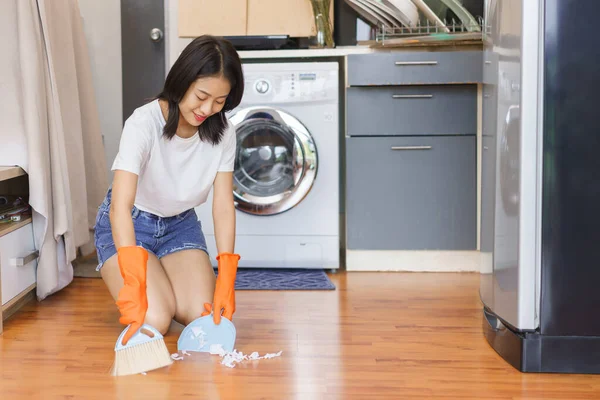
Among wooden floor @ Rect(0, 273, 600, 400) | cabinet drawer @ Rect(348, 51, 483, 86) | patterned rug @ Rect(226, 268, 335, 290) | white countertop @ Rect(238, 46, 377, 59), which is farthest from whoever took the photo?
white countertop @ Rect(238, 46, 377, 59)

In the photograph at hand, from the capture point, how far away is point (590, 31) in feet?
5.84

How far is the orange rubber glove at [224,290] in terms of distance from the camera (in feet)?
6.57

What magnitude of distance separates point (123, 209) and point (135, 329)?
1.01ft

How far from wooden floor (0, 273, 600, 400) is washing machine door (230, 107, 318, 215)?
0.45 metres

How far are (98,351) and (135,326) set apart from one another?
11.5 inches

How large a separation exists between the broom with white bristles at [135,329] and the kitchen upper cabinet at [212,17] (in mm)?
1566

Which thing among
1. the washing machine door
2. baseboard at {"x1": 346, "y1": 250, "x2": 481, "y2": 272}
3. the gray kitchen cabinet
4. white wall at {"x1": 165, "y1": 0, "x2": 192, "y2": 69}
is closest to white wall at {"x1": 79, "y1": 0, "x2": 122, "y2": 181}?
white wall at {"x1": 165, "y1": 0, "x2": 192, "y2": 69}

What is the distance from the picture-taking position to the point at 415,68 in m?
3.00

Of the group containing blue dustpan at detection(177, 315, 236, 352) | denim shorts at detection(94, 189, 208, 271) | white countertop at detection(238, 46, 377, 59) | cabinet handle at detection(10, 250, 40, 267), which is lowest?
blue dustpan at detection(177, 315, 236, 352)

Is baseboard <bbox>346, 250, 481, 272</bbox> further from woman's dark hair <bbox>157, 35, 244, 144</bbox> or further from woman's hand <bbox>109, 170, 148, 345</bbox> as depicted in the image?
woman's hand <bbox>109, 170, 148, 345</bbox>

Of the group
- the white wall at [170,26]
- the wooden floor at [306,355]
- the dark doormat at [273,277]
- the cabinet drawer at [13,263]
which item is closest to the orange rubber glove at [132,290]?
the wooden floor at [306,355]

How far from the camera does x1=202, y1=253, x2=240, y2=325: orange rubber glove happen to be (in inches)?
78.9

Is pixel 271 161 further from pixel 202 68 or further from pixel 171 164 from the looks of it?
pixel 202 68

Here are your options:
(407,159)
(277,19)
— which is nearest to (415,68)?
(407,159)
